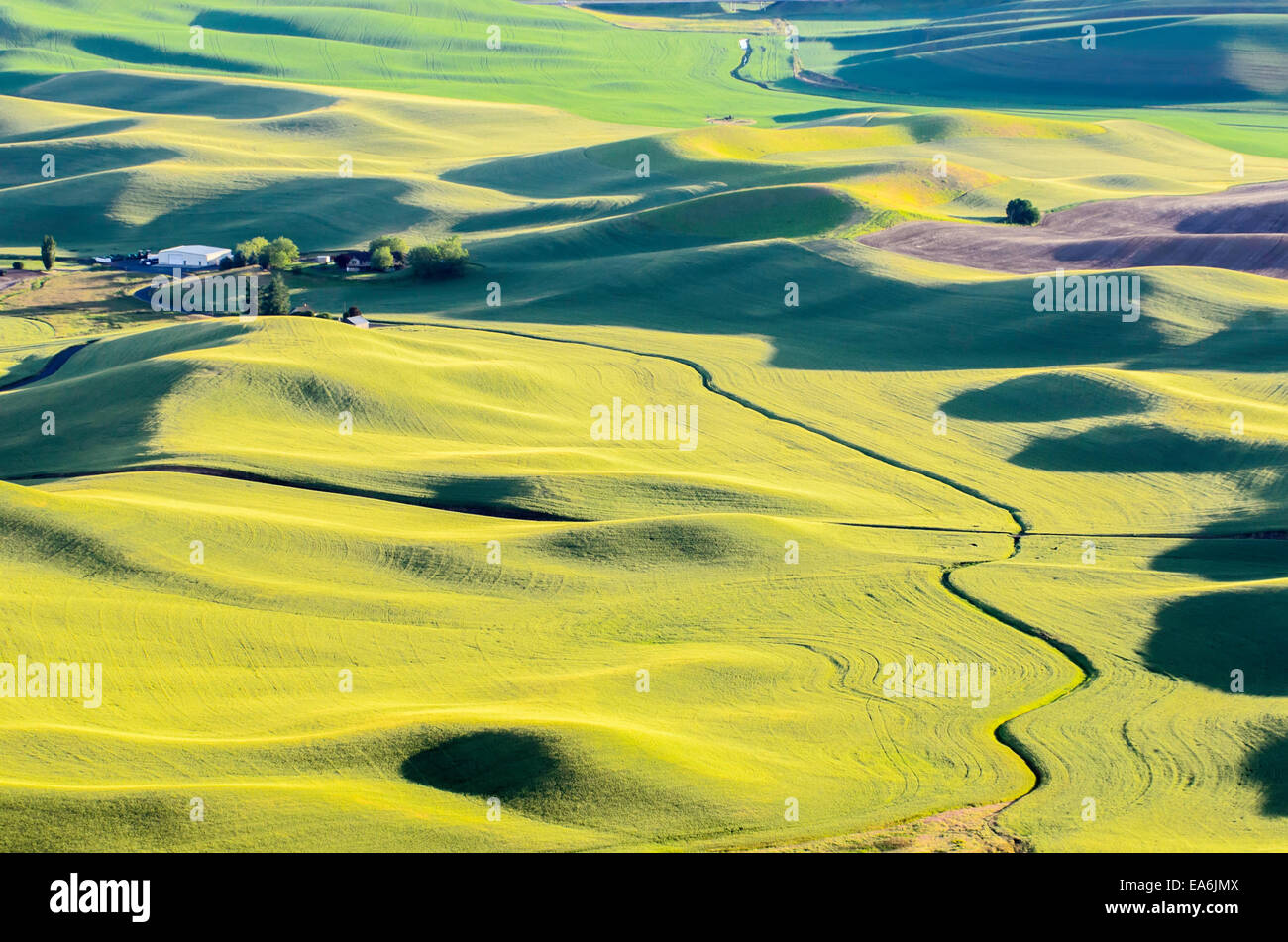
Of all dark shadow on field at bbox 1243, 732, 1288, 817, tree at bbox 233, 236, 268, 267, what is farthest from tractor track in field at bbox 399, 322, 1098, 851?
tree at bbox 233, 236, 268, 267

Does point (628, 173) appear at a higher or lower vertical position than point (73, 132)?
lower

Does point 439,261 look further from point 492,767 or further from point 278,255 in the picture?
point 492,767

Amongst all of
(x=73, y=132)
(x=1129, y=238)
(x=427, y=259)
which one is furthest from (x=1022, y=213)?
(x=73, y=132)

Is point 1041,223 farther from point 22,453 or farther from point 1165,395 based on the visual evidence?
point 22,453

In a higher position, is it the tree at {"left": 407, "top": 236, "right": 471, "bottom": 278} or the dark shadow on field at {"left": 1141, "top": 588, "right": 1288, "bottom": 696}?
the tree at {"left": 407, "top": 236, "right": 471, "bottom": 278}

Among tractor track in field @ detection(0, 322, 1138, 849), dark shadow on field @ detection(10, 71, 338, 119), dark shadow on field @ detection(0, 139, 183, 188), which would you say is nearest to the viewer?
tractor track in field @ detection(0, 322, 1138, 849)

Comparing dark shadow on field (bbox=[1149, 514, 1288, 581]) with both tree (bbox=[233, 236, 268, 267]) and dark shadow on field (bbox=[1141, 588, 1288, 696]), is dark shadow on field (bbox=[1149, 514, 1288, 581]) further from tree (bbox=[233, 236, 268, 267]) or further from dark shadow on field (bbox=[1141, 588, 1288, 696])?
tree (bbox=[233, 236, 268, 267])
